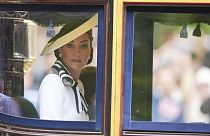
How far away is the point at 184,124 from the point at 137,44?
555 millimetres

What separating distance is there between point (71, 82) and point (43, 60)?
0.22 metres

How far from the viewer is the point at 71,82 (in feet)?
10.7

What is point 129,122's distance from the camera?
316 centimetres

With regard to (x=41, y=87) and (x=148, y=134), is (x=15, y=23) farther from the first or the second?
(x=148, y=134)

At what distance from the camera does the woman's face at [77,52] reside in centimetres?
323

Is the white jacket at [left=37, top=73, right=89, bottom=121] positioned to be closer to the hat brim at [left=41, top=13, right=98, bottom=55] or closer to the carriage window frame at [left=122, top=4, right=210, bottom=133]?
the hat brim at [left=41, top=13, right=98, bottom=55]

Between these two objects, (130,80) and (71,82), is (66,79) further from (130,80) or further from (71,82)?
(130,80)

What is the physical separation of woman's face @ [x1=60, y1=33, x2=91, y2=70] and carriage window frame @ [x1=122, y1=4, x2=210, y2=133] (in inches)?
9.7

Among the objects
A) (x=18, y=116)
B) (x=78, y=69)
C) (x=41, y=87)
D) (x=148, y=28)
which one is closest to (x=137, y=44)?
(x=148, y=28)

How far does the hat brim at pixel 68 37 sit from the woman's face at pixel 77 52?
22mm

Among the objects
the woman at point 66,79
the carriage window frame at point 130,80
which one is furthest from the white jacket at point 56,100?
the carriage window frame at point 130,80

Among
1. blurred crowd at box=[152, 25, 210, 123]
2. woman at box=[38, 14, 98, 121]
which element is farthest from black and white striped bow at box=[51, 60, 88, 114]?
blurred crowd at box=[152, 25, 210, 123]

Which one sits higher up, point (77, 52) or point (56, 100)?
point (77, 52)

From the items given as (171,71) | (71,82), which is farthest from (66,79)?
(171,71)
